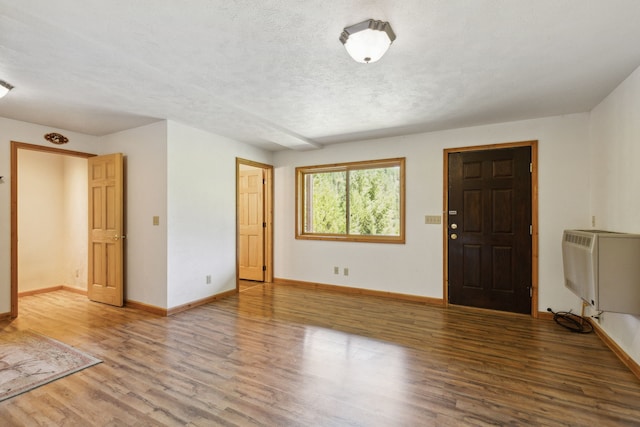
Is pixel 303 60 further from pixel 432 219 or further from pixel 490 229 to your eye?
pixel 490 229

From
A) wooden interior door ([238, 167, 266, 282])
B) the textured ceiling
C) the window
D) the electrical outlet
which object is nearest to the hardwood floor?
the electrical outlet

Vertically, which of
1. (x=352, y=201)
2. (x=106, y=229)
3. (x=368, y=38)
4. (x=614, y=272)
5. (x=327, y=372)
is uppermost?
(x=368, y=38)

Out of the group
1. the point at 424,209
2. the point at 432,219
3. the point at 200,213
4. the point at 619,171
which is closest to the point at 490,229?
the point at 432,219

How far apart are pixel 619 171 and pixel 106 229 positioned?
586 cm

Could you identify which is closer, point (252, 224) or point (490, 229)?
point (490, 229)

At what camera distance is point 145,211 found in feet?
13.0

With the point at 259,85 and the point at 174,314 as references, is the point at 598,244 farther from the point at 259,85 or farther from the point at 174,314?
the point at 174,314

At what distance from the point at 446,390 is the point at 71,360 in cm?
302

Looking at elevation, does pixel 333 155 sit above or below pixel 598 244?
above

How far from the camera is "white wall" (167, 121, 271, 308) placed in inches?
152

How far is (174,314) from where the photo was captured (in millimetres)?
3793

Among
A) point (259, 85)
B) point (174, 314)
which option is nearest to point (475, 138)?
point (259, 85)

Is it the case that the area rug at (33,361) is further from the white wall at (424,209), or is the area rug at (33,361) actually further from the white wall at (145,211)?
the white wall at (424,209)

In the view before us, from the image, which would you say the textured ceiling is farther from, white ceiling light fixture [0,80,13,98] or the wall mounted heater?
the wall mounted heater
